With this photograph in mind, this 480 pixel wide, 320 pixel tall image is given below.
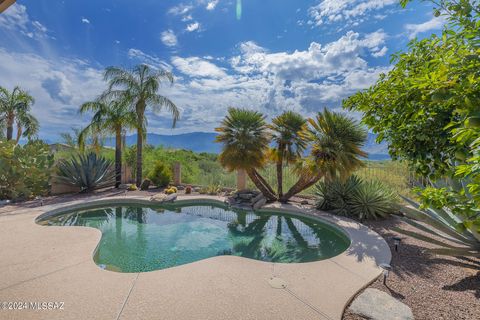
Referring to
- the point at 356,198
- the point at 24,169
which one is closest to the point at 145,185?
the point at 24,169

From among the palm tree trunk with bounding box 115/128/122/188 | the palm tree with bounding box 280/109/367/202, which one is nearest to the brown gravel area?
the palm tree with bounding box 280/109/367/202

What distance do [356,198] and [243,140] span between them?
4.19 m

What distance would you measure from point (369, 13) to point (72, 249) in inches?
353

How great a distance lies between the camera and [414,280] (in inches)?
129

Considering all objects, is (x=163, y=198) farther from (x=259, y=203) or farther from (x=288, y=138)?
(x=288, y=138)

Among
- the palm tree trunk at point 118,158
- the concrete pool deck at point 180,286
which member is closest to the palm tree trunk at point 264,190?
the concrete pool deck at point 180,286

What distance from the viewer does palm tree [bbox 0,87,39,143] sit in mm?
16812

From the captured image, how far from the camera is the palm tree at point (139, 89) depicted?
1083 centimetres

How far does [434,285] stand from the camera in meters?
3.15

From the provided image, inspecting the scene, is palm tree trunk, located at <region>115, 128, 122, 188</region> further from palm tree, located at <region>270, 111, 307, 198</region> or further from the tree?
palm tree, located at <region>270, 111, 307, 198</region>

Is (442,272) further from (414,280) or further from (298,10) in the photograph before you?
(298,10)

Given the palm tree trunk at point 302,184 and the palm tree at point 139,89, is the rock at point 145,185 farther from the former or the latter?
the palm tree trunk at point 302,184

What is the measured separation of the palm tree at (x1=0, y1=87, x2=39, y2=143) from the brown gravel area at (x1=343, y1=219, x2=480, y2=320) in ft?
76.8

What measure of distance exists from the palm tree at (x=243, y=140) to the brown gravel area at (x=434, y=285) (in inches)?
204
